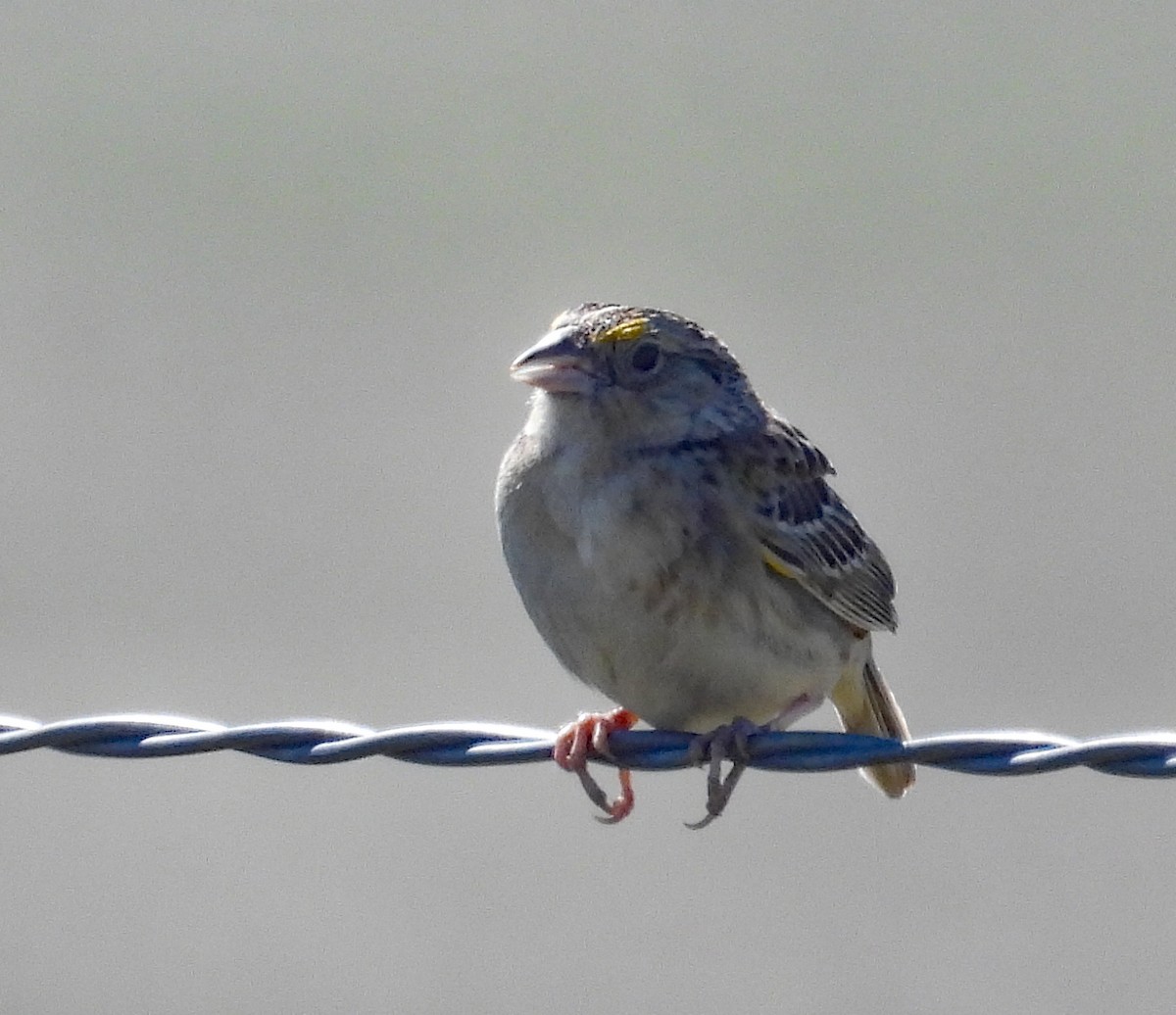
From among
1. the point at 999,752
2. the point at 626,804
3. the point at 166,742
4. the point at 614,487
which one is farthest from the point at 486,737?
the point at 626,804

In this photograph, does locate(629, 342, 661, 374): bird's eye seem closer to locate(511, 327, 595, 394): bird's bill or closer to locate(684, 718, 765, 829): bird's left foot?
locate(511, 327, 595, 394): bird's bill

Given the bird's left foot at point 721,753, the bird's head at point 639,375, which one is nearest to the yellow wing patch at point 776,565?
the bird's head at point 639,375

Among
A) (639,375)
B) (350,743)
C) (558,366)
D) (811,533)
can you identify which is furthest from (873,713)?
(350,743)

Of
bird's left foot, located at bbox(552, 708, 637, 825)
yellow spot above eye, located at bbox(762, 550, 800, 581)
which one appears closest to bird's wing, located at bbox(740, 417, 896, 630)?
yellow spot above eye, located at bbox(762, 550, 800, 581)

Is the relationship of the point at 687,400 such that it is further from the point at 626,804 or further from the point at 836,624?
the point at 626,804

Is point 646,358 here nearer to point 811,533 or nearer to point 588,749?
point 811,533

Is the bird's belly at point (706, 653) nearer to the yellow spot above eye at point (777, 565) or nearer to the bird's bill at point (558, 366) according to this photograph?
the yellow spot above eye at point (777, 565)

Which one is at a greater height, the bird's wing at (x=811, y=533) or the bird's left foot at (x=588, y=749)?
the bird's wing at (x=811, y=533)

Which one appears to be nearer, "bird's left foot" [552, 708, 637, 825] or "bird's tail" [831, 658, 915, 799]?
"bird's left foot" [552, 708, 637, 825]
